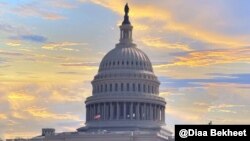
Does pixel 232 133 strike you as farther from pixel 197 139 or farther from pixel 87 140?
pixel 87 140

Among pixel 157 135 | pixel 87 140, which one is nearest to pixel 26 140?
pixel 87 140

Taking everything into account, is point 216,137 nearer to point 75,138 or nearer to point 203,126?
point 203,126

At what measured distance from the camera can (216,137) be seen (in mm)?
46250

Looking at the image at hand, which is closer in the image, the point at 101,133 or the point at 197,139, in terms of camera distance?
the point at 197,139

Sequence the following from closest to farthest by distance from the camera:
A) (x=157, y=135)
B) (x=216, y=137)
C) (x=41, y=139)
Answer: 1. (x=216, y=137)
2. (x=157, y=135)
3. (x=41, y=139)

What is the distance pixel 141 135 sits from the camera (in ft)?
607

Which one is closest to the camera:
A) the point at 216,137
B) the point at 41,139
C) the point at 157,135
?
the point at 216,137

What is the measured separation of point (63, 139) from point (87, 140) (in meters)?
8.93

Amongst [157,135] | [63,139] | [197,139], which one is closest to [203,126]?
[197,139]

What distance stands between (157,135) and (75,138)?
1957cm

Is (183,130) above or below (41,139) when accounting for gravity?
below

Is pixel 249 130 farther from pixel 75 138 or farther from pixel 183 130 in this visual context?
pixel 75 138

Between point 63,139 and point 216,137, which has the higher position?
point 63,139

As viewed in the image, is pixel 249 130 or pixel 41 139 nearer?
pixel 249 130
